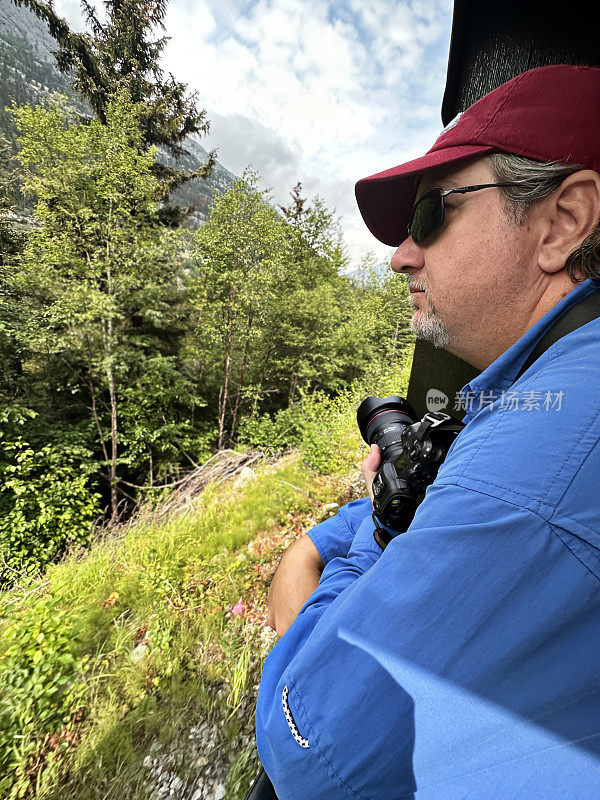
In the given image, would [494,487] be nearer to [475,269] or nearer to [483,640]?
[483,640]

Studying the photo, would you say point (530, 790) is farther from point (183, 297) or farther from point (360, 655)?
point (183, 297)

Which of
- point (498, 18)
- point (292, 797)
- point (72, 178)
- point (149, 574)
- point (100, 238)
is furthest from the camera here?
point (100, 238)

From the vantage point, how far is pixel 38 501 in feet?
22.6

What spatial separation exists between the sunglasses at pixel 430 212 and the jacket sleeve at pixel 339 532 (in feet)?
3.19

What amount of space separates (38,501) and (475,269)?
29.1ft

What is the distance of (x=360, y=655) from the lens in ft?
1.63

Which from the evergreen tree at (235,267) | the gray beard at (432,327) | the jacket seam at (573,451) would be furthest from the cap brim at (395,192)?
the evergreen tree at (235,267)

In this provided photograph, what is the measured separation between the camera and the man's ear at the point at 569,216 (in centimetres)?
83

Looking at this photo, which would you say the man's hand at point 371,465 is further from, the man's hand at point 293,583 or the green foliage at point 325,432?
the green foliage at point 325,432

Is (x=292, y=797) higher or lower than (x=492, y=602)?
lower

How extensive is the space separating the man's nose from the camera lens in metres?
0.51

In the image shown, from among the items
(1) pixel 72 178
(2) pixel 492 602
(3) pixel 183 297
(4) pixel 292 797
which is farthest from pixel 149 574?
(3) pixel 183 297

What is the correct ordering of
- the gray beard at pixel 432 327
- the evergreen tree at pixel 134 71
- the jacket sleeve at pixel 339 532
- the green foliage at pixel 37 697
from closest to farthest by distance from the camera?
the gray beard at pixel 432 327
the jacket sleeve at pixel 339 532
the green foliage at pixel 37 697
the evergreen tree at pixel 134 71

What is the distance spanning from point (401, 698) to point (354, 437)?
5.23 metres
